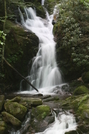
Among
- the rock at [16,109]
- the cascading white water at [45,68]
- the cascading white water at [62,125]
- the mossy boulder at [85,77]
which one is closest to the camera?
the cascading white water at [62,125]


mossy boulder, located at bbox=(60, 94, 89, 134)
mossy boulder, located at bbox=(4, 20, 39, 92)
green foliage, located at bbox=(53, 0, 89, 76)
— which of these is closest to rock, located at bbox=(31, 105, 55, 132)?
mossy boulder, located at bbox=(60, 94, 89, 134)

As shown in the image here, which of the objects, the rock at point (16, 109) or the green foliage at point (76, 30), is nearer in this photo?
the rock at point (16, 109)

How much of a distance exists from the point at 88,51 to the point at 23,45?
428 centimetres

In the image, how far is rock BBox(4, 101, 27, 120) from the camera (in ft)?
17.0

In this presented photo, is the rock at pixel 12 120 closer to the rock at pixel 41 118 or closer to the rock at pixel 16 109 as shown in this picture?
the rock at pixel 16 109

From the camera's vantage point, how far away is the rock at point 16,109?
5179 mm

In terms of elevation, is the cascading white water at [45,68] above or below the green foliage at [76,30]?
below

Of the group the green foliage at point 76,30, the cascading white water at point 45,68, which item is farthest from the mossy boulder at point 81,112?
the green foliage at point 76,30

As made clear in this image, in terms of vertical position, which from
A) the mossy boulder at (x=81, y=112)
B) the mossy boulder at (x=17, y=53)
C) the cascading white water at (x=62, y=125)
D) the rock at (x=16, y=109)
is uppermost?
the mossy boulder at (x=17, y=53)

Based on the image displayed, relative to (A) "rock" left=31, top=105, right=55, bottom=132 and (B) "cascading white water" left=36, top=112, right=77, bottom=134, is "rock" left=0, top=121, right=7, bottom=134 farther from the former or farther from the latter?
(B) "cascading white water" left=36, top=112, right=77, bottom=134

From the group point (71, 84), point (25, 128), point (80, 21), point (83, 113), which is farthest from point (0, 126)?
point (80, 21)

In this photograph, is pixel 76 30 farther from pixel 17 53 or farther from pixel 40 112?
pixel 40 112

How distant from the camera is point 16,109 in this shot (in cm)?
523

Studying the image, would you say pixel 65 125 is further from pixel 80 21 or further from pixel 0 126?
pixel 80 21
